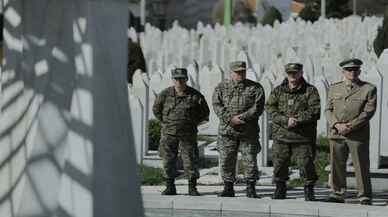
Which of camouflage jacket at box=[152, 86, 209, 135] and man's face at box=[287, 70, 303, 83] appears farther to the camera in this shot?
camouflage jacket at box=[152, 86, 209, 135]

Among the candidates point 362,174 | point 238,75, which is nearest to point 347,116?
point 362,174

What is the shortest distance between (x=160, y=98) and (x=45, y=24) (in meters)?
4.17

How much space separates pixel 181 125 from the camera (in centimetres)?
999

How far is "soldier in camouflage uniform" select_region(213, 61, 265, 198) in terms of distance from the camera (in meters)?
9.80

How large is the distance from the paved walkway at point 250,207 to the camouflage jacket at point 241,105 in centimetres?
75

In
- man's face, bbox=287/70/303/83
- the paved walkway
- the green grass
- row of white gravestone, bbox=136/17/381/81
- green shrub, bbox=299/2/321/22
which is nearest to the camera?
the paved walkway

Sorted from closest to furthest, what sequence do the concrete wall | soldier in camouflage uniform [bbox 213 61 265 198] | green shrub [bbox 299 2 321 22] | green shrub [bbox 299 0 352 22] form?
the concrete wall → soldier in camouflage uniform [bbox 213 61 265 198] → green shrub [bbox 299 2 321 22] → green shrub [bbox 299 0 352 22]

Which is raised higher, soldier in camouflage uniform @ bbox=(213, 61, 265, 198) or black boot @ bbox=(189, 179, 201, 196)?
soldier in camouflage uniform @ bbox=(213, 61, 265, 198)

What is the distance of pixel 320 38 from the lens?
3058 cm

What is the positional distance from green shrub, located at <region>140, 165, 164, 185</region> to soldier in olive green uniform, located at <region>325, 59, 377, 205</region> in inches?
105

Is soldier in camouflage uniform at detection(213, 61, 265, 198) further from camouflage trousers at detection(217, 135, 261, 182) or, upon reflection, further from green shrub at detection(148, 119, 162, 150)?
green shrub at detection(148, 119, 162, 150)

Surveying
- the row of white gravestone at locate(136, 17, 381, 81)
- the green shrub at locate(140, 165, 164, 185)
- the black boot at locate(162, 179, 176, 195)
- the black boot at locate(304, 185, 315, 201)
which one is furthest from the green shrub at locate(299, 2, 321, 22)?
the black boot at locate(304, 185, 315, 201)

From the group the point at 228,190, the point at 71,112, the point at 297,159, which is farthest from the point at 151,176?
the point at 71,112

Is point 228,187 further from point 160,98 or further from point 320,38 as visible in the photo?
point 320,38
